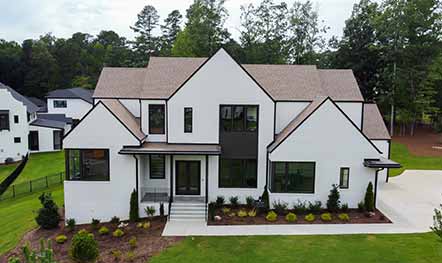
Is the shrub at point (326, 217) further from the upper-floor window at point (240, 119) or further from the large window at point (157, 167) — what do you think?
the large window at point (157, 167)

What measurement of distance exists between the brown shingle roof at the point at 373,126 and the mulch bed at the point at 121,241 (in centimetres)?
1567

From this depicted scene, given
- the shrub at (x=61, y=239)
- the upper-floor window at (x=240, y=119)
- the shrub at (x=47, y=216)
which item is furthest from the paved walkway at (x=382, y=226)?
the shrub at (x=47, y=216)

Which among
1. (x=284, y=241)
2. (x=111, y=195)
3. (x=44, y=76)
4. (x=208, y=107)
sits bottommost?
(x=284, y=241)

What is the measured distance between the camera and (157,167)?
18.6 meters

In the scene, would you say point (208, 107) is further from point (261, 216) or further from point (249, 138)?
point (261, 216)

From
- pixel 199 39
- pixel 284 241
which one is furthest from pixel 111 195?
pixel 199 39

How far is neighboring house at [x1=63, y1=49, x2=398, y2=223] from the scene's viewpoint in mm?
16719

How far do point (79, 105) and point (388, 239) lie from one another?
1748 inches

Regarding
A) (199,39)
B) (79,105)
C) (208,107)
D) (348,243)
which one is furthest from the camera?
(79,105)

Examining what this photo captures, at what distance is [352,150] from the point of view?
17109 mm

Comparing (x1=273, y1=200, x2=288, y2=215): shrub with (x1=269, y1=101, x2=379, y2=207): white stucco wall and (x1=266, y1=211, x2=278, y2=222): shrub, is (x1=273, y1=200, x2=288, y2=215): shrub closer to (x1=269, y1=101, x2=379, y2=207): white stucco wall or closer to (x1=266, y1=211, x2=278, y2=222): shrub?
(x1=269, y1=101, x2=379, y2=207): white stucco wall

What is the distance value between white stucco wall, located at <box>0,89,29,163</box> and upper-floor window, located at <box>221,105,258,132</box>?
2971cm

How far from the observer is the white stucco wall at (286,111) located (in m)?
19.5

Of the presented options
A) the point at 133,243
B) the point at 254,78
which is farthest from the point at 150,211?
the point at 254,78
